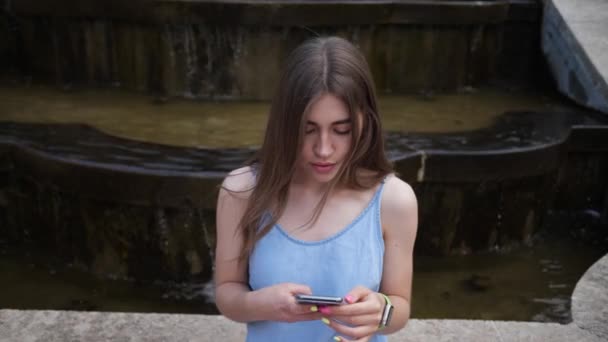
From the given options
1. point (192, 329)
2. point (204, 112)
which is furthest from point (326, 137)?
point (204, 112)

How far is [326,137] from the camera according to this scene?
1608mm

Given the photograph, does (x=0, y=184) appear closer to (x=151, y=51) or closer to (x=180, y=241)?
(x=180, y=241)

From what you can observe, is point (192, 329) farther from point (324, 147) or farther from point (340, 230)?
point (324, 147)

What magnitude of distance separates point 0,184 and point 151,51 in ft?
5.92

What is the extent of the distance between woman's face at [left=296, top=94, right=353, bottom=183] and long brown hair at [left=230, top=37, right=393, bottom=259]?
0.5 inches

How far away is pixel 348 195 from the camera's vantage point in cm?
174

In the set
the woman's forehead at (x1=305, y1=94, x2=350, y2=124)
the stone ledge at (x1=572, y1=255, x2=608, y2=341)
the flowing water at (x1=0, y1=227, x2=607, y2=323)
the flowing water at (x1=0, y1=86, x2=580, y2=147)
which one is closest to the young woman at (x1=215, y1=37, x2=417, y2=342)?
the woman's forehead at (x1=305, y1=94, x2=350, y2=124)

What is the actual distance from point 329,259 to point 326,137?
0.89ft

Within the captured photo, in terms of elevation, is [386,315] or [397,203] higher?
[397,203]

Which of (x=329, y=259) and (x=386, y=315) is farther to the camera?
(x=329, y=259)

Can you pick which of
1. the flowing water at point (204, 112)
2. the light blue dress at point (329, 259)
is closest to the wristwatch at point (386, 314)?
the light blue dress at point (329, 259)

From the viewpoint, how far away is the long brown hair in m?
1.60

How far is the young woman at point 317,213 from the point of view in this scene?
1598mm

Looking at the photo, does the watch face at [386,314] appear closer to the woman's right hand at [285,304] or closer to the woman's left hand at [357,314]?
the woman's left hand at [357,314]
